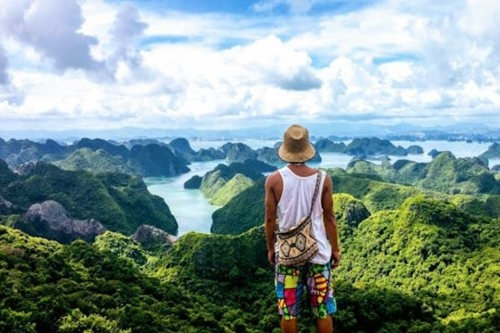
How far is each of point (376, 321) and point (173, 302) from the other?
9540mm

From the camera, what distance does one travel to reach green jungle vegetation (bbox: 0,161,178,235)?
72.8 meters

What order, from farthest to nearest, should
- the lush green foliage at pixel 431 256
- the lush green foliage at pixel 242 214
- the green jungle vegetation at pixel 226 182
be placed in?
the green jungle vegetation at pixel 226 182 → the lush green foliage at pixel 242 214 → the lush green foliage at pixel 431 256

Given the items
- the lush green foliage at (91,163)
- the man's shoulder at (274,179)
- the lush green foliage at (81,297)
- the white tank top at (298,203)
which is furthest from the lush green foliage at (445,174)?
the man's shoulder at (274,179)

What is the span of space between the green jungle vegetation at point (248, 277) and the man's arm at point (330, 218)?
32.0 feet

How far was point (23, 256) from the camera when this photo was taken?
2216 cm

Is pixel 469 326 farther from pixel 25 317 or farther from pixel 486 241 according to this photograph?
pixel 486 241

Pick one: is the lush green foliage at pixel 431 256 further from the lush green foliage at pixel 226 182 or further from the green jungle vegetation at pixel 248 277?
the lush green foliage at pixel 226 182

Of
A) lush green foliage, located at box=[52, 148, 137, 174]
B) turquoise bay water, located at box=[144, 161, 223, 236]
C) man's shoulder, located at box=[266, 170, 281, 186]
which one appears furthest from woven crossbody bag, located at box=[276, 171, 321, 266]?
lush green foliage, located at box=[52, 148, 137, 174]

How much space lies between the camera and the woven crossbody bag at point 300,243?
5.01 meters

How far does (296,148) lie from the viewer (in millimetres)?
5234

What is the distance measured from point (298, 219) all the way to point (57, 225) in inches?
2387

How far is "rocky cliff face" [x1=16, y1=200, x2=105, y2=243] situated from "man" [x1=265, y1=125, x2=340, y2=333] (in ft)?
191

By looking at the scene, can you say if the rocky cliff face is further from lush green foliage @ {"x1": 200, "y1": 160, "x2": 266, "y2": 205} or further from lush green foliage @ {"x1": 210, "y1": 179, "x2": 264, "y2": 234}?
lush green foliage @ {"x1": 200, "y1": 160, "x2": 266, "y2": 205}

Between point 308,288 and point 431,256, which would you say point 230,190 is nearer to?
point 431,256
